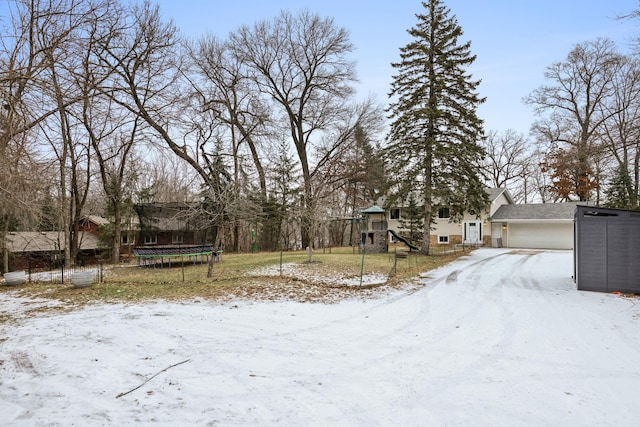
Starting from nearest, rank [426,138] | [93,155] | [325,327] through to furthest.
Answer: [325,327] → [426,138] → [93,155]

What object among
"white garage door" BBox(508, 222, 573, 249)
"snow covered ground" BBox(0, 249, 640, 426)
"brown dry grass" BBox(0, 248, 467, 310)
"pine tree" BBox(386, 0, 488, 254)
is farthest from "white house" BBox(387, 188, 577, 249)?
"snow covered ground" BBox(0, 249, 640, 426)

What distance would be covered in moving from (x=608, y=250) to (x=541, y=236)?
19927mm

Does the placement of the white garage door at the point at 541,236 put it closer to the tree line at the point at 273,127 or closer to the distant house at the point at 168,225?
the tree line at the point at 273,127

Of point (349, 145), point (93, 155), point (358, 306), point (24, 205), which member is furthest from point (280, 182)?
point (24, 205)

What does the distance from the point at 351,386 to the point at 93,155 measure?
2484 cm

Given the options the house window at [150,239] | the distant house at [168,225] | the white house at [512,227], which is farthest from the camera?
the white house at [512,227]

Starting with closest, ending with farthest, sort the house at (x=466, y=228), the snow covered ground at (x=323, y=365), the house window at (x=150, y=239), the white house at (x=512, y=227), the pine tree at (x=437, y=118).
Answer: the snow covered ground at (x=323, y=365)
the pine tree at (x=437, y=118)
the house window at (x=150, y=239)
the white house at (x=512, y=227)
the house at (x=466, y=228)

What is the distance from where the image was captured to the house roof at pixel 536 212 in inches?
1042

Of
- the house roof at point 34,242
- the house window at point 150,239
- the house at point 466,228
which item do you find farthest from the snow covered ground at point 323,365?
the house roof at point 34,242

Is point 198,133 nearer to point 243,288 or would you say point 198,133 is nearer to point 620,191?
point 243,288

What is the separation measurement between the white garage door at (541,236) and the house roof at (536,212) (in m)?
0.77

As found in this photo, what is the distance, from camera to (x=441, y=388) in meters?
4.00

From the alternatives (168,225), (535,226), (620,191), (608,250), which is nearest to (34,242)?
(168,225)

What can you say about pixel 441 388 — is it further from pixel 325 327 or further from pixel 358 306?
pixel 358 306
